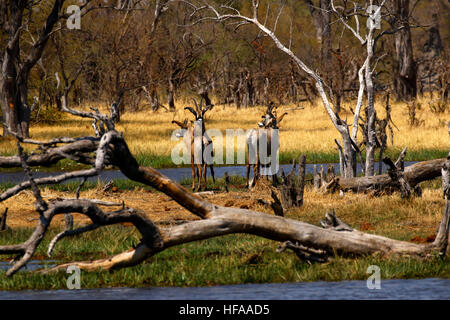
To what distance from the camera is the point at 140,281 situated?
28.3ft

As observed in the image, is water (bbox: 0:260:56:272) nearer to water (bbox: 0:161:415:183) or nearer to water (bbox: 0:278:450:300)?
water (bbox: 0:278:450:300)

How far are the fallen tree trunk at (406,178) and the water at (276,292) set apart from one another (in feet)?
17.9

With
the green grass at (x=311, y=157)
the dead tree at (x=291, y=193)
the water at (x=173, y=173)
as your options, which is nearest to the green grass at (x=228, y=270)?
the dead tree at (x=291, y=193)

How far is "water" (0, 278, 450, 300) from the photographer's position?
8.02 m

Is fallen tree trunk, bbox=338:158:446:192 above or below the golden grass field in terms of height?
below

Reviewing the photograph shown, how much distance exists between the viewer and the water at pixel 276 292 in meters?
8.02

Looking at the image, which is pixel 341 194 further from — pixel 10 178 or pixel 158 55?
pixel 158 55

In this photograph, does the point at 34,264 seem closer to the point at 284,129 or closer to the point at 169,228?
the point at 169,228

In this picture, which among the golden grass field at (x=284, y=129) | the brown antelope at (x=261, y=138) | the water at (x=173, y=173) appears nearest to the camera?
the brown antelope at (x=261, y=138)

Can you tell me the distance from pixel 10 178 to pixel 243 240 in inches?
469

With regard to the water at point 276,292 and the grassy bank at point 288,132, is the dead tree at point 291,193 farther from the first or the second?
the grassy bank at point 288,132

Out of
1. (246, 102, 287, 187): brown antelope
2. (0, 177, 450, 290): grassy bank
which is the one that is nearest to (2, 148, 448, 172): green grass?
(246, 102, 287, 187): brown antelope

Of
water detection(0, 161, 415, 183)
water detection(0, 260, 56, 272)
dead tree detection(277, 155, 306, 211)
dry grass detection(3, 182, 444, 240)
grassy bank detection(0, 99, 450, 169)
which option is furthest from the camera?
grassy bank detection(0, 99, 450, 169)
